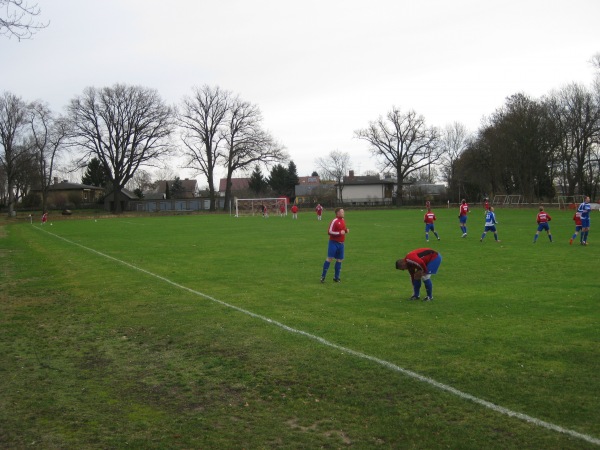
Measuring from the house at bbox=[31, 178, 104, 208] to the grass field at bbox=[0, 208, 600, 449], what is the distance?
8662 centimetres

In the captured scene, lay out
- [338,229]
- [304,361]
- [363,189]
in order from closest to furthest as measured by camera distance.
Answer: [304,361] < [338,229] < [363,189]

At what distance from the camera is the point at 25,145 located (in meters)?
76.5

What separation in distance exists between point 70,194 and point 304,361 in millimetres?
101532

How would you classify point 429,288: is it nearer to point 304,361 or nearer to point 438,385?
point 304,361

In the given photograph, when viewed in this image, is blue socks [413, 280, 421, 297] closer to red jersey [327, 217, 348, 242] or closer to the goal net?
red jersey [327, 217, 348, 242]

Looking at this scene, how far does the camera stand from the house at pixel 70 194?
9546cm

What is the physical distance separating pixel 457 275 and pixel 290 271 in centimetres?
483

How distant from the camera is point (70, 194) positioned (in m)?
99.4

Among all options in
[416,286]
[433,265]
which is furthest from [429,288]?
[433,265]

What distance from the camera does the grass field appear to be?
17.2ft

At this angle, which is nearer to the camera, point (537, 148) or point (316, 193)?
point (537, 148)

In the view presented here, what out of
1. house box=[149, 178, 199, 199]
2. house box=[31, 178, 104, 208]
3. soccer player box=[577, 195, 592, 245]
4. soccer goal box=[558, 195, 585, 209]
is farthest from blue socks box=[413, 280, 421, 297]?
house box=[149, 178, 199, 199]

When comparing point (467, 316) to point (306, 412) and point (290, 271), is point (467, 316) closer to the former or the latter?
point (306, 412)

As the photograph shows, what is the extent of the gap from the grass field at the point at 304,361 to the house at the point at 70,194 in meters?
86.6
